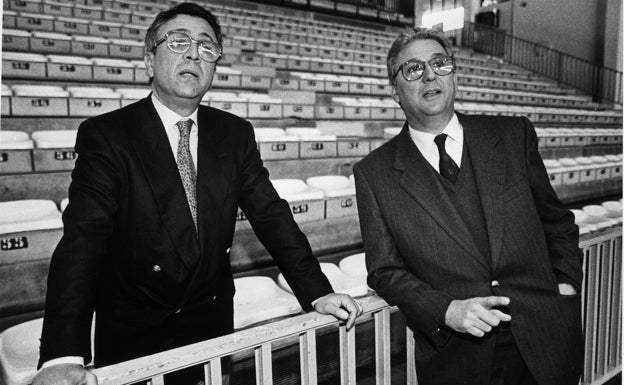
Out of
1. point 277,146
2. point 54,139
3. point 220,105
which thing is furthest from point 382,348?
point 220,105

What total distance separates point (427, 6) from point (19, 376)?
1147 cm

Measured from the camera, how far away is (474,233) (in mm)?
973

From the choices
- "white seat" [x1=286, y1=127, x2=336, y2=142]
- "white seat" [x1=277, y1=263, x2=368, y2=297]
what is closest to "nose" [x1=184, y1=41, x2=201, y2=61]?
"white seat" [x1=277, y1=263, x2=368, y2=297]

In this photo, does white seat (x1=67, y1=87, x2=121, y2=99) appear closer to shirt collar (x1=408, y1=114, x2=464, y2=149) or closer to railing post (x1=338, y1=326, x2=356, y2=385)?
shirt collar (x1=408, y1=114, x2=464, y2=149)

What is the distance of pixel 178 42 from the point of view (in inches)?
38.0

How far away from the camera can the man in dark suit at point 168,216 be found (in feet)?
2.71

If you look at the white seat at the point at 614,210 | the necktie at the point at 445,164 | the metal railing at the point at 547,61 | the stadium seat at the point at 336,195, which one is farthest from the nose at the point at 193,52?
the metal railing at the point at 547,61

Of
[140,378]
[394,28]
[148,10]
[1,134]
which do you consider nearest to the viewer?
[140,378]

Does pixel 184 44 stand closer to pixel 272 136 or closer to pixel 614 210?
pixel 272 136

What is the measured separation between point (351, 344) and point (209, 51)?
0.69 metres

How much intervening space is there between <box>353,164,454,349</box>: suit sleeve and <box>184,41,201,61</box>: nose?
1.44 ft

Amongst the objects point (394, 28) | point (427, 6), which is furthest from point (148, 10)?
point (427, 6)

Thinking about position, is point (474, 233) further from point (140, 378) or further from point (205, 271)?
point (140, 378)

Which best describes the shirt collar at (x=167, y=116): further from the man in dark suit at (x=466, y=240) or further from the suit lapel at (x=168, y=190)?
the man in dark suit at (x=466, y=240)
